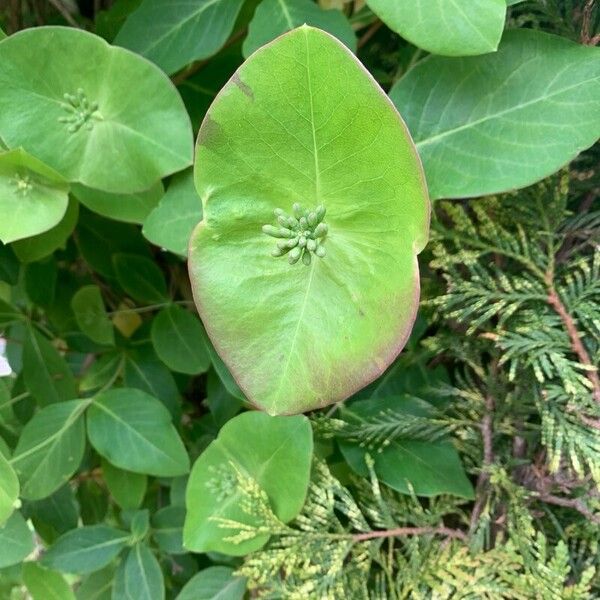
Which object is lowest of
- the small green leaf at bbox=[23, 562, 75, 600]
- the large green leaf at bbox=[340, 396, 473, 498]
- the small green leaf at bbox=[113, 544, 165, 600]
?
the small green leaf at bbox=[23, 562, 75, 600]

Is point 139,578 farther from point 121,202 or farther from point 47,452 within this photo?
point 121,202

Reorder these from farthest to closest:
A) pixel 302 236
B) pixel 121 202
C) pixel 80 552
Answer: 1. pixel 80 552
2. pixel 121 202
3. pixel 302 236

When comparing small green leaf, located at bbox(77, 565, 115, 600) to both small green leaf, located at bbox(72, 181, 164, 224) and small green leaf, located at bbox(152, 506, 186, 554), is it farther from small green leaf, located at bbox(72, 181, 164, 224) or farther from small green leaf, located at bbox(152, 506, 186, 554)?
small green leaf, located at bbox(72, 181, 164, 224)

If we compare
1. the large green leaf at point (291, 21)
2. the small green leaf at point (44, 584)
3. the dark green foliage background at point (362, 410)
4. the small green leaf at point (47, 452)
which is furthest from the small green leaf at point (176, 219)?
the small green leaf at point (44, 584)

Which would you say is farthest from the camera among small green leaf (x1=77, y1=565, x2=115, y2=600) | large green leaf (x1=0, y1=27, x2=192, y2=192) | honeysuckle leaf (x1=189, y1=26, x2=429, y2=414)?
small green leaf (x1=77, y1=565, x2=115, y2=600)

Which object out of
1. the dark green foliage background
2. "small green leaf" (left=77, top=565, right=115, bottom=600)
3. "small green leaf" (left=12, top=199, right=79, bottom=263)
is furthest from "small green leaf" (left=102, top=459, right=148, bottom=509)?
"small green leaf" (left=12, top=199, right=79, bottom=263)

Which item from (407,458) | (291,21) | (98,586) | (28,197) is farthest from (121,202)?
(98,586)

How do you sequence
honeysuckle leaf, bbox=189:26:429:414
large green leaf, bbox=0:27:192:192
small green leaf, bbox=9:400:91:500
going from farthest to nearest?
small green leaf, bbox=9:400:91:500 → large green leaf, bbox=0:27:192:192 → honeysuckle leaf, bbox=189:26:429:414
